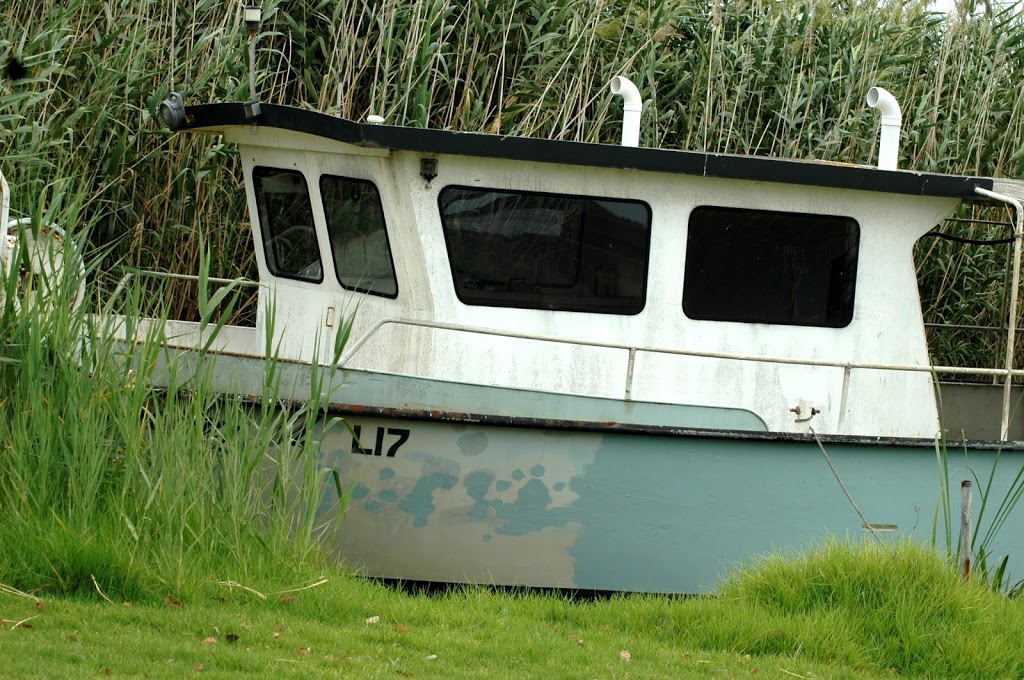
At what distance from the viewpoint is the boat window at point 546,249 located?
5832mm

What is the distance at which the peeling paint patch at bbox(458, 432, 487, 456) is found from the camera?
5.46 meters

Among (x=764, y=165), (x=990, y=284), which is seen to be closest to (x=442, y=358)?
(x=764, y=165)

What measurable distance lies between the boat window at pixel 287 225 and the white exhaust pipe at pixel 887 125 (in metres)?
3.05

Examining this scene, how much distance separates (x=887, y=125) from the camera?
6461 millimetres

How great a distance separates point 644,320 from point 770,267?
73 centimetres

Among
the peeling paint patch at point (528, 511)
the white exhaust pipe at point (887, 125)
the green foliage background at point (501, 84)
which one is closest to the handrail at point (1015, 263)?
the white exhaust pipe at point (887, 125)

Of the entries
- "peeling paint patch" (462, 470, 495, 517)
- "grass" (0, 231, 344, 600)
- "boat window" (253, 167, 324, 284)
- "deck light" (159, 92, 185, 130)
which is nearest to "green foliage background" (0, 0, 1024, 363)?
"deck light" (159, 92, 185, 130)

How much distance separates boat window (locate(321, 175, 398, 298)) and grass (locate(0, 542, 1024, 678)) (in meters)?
1.73

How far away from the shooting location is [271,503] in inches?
188

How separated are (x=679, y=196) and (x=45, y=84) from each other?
4.36 meters

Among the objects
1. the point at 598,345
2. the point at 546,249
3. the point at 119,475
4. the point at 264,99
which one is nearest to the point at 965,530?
the point at 598,345

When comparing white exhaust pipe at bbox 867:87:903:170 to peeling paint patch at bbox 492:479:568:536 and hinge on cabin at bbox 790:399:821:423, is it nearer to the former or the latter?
hinge on cabin at bbox 790:399:821:423

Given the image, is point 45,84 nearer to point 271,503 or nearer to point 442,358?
point 442,358

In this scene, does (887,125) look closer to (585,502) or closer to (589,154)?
(589,154)
